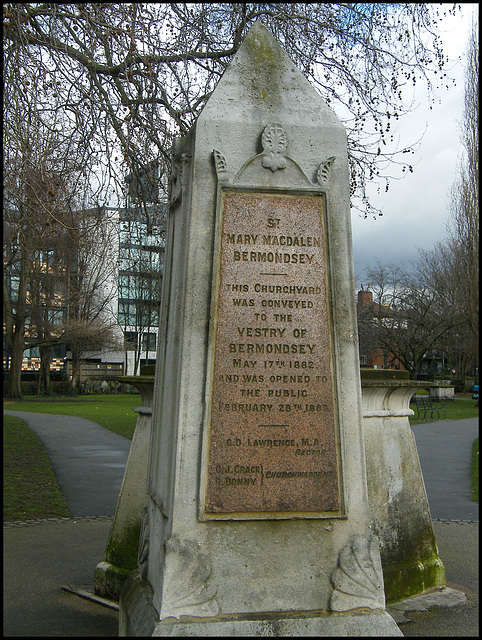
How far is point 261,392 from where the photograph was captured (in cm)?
373

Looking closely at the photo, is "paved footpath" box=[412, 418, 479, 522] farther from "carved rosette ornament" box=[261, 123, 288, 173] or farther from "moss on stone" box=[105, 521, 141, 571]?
"carved rosette ornament" box=[261, 123, 288, 173]

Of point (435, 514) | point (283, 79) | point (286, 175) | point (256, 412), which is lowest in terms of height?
point (435, 514)

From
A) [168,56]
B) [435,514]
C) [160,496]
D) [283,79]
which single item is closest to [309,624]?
[160,496]

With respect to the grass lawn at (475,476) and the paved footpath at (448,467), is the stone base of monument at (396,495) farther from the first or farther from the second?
the grass lawn at (475,476)

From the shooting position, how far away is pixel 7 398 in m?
39.1

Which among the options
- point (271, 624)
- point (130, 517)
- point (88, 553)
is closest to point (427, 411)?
point (88, 553)

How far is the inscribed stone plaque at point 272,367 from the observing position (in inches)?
145

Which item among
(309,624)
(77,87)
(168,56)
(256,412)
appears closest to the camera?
(309,624)

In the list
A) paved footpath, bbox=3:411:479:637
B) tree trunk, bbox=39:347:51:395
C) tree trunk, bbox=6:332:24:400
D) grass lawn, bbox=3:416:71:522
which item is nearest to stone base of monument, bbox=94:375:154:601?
paved footpath, bbox=3:411:479:637

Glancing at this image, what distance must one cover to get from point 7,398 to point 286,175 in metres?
38.5

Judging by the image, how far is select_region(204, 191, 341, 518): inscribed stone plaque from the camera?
367 centimetres

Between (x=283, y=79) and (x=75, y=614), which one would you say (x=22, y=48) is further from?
(x=75, y=614)

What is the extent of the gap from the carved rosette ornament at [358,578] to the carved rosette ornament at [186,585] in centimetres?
69

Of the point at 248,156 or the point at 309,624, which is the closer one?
the point at 309,624
